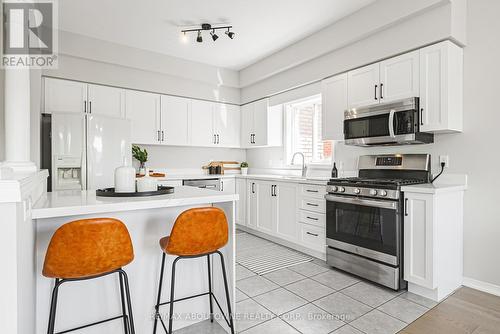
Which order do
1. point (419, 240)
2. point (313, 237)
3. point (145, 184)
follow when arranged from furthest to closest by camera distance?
1. point (313, 237)
2. point (419, 240)
3. point (145, 184)

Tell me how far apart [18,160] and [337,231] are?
9.17ft

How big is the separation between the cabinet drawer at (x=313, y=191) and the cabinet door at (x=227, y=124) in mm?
Result: 2155

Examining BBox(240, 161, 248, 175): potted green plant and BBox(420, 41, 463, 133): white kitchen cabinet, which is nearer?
BBox(420, 41, 463, 133): white kitchen cabinet

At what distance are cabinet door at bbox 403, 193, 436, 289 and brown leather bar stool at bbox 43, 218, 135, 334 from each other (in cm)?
230

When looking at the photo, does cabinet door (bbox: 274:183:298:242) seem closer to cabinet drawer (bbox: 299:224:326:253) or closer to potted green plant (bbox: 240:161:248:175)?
cabinet drawer (bbox: 299:224:326:253)

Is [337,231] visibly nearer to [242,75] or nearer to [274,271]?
[274,271]

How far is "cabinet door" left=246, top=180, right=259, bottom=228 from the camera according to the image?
4.46 metres

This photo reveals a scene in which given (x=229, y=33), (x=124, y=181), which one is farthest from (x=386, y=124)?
(x=124, y=181)

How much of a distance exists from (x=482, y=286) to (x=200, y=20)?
4.04 meters

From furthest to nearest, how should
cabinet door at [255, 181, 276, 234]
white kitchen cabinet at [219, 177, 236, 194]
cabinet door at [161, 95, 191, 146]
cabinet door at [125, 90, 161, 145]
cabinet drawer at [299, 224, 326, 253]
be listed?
white kitchen cabinet at [219, 177, 236, 194] → cabinet door at [161, 95, 191, 146] → cabinet door at [125, 90, 161, 145] → cabinet door at [255, 181, 276, 234] → cabinet drawer at [299, 224, 326, 253]

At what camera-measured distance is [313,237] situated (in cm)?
346

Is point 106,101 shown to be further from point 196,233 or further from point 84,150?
point 196,233

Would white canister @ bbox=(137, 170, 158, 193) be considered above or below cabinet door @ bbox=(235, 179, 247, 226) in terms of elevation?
above

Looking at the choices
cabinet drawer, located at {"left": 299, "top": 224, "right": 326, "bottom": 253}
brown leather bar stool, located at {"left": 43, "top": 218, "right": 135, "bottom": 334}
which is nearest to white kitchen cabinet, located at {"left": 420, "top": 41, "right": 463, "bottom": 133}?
cabinet drawer, located at {"left": 299, "top": 224, "right": 326, "bottom": 253}
